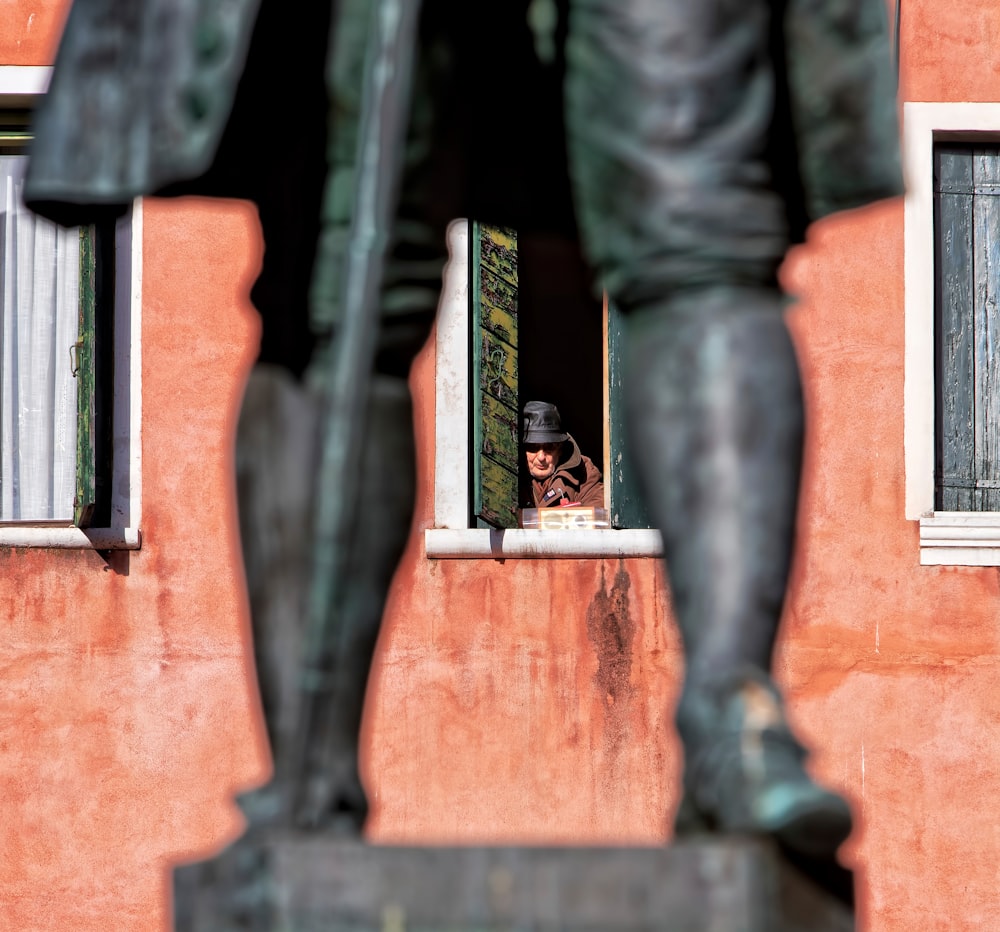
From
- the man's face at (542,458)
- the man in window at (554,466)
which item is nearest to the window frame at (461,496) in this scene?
the man in window at (554,466)

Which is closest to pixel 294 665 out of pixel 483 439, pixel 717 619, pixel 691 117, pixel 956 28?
pixel 717 619

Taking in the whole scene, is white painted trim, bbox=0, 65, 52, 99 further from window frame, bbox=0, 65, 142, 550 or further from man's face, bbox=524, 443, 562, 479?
man's face, bbox=524, 443, 562, 479

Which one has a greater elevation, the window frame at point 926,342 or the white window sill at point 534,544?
the window frame at point 926,342

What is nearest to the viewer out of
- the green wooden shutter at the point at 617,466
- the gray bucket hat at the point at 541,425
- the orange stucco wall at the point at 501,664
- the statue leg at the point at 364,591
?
the statue leg at the point at 364,591

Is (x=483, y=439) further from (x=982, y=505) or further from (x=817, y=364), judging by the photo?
(x=982, y=505)

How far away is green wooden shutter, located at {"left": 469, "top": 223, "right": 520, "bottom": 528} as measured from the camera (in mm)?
10312

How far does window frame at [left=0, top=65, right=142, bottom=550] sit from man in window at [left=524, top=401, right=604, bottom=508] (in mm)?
1870

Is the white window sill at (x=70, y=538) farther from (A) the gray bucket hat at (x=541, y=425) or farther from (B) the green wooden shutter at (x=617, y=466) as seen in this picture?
(A) the gray bucket hat at (x=541, y=425)

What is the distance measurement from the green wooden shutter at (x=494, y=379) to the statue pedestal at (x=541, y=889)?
8177 mm

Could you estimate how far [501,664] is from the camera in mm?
10367

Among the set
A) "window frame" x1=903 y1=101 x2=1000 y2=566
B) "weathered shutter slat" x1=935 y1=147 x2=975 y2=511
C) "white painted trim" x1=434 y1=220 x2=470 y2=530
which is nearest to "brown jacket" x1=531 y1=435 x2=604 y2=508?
"white painted trim" x1=434 y1=220 x2=470 y2=530

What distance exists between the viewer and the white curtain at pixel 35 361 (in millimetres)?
10578

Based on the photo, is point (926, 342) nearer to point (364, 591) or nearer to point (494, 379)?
point (494, 379)

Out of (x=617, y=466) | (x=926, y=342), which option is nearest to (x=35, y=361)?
(x=617, y=466)
